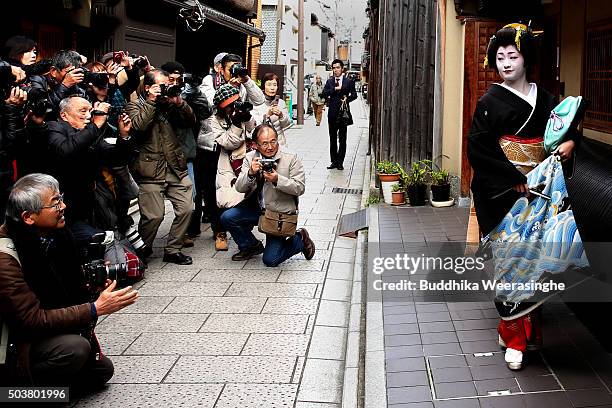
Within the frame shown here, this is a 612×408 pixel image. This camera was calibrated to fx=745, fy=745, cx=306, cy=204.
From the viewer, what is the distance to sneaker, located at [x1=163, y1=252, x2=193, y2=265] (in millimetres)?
8844

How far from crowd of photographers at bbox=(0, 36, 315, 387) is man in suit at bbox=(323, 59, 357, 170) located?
626cm

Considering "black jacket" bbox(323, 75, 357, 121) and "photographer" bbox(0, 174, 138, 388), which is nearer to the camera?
"photographer" bbox(0, 174, 138, 388)

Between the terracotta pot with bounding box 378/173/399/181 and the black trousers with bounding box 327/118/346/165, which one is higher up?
the black trousers with bounding box 327/118/346/165

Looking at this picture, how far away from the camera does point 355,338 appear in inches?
248

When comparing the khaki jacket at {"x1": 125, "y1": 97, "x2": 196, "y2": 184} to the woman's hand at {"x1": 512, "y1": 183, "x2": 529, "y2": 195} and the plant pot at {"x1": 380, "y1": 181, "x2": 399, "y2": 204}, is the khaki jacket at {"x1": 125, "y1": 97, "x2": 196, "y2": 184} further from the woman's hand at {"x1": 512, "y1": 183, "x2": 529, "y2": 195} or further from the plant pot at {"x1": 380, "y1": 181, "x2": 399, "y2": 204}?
the woman's hand at {"x1": 512, "y1": 183, "x2": 529, "y2": 195}

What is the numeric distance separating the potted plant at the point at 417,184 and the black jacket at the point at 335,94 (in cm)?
518

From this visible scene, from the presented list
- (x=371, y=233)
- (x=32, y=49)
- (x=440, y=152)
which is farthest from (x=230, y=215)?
(x=440, y=152)

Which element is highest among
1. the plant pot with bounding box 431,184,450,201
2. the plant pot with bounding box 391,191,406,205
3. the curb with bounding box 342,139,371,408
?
the plant pot with bounding box 431,184,450,201

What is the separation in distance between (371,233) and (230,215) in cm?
198

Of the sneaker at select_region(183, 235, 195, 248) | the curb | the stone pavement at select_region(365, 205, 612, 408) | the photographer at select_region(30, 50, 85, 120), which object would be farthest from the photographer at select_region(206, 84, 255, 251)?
the stone pavement at select_region(365, 205, 612, 408)

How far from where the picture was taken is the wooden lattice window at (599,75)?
8312 mm

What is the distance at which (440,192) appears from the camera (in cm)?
1128

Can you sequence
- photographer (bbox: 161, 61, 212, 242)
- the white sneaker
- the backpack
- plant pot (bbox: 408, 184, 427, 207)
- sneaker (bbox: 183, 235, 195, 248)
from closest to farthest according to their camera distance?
the backpack
the white sneaker
photographer (bbox: 161, 61, 212, 242)
sneaker (bbox: 183, 235, 195, 248)
plant pot (bbox: 408, 184, 427, 207)

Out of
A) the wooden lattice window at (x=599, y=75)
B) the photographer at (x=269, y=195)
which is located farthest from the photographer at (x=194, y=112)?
the wooden lattice window at (x=599, y=75)
